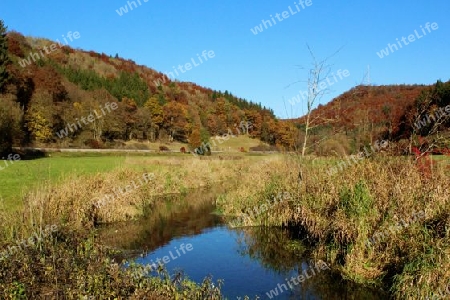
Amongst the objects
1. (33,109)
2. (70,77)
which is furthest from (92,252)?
(70,77)

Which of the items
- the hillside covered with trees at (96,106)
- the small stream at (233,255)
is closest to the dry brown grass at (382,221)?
the small stream at (233,255)

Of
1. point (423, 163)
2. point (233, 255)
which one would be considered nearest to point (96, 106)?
point (233, 255)

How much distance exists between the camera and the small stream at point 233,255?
909 cm

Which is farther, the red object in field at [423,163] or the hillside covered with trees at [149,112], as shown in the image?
the hillside covered with trees at [149,112]

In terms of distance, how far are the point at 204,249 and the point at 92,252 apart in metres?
3.85

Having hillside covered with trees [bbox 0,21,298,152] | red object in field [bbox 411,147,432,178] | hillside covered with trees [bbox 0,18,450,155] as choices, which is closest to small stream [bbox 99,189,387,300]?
red object in field [bbox 411,147,432,178]

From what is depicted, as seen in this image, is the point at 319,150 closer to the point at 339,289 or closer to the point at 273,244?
the point at 273,244

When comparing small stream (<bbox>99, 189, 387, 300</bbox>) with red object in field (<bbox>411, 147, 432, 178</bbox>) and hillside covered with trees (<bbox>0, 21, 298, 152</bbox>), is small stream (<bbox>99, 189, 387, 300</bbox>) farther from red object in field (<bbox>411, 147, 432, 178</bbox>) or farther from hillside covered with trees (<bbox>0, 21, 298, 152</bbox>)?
hillside covered with trees (<bbox>0, 21, 298, 152</bbox>)

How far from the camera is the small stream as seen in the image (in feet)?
29.8

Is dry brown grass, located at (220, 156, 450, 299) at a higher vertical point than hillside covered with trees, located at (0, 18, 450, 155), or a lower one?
lower

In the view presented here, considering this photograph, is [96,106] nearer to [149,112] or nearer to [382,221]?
[149,112]

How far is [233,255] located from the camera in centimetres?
1192

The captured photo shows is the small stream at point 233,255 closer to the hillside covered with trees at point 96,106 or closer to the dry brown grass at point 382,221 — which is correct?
the dry brown grass at point 382,221

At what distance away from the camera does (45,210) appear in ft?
40.6
